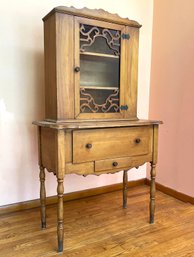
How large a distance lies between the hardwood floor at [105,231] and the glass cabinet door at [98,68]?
0.83 m

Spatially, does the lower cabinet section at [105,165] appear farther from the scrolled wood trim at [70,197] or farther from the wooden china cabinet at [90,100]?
Result: the scrolled wood trim at [70,197]

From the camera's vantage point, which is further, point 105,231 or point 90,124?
point 105,231

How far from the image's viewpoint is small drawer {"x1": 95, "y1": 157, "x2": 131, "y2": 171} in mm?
1494

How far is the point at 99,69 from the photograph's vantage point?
1638mm

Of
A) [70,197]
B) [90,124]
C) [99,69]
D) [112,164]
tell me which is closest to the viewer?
[90,124]

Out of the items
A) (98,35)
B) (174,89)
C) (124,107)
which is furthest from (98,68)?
(174,89)

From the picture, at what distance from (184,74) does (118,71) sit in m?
0.81

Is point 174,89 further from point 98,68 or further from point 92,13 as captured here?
point 92,13

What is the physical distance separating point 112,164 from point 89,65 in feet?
2.27

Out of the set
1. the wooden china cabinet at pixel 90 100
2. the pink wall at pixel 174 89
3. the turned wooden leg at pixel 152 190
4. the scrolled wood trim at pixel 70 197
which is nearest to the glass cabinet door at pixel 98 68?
the wooden china cabinet at pixel 90 100

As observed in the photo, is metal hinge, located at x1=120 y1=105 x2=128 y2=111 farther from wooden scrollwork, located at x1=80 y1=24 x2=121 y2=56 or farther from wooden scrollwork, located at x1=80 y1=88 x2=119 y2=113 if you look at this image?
wooden scrollwork, located at x1=80 y1=24 x2=121 y2=56

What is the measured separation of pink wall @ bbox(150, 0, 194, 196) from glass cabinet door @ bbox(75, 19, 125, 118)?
80 centimetres


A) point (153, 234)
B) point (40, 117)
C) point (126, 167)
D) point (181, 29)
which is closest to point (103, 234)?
point (153, 234)

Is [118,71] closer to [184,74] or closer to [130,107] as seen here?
[130,107]
